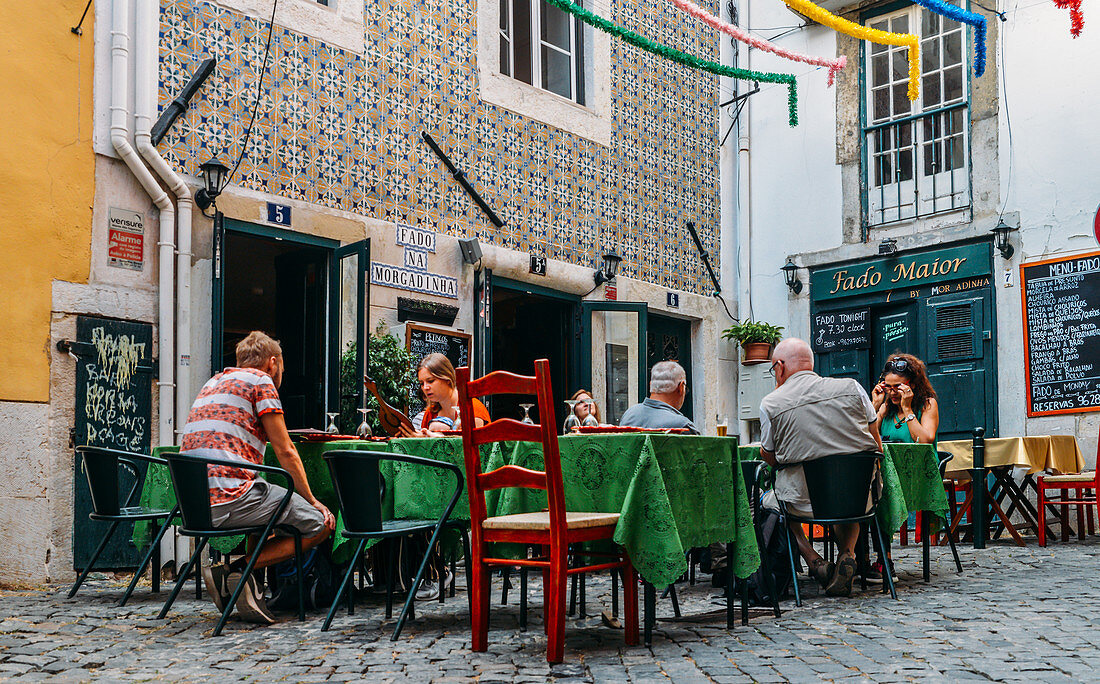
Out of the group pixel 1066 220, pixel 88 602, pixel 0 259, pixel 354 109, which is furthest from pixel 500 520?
pixel 1066 220

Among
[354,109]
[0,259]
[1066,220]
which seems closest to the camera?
[0,259]

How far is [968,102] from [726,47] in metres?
2.98

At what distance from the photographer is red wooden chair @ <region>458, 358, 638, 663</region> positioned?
340cm

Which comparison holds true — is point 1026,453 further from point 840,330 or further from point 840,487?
point 840,330

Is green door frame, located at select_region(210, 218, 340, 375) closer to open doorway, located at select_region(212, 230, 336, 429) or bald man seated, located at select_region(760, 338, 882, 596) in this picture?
open doorway, located at select_region(212, 230, 336, 429)

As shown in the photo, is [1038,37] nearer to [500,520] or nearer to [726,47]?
[726,47]

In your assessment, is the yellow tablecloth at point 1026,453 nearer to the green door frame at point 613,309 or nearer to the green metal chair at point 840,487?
the green metal chair at point 840,487

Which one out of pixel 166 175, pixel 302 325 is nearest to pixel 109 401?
pixel 166 175

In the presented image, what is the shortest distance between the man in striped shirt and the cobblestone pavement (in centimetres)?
20

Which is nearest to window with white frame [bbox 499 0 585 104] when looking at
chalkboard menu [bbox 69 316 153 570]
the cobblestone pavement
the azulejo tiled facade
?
the azulejo tiled facade

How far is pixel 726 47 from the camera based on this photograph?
12234 millimetres

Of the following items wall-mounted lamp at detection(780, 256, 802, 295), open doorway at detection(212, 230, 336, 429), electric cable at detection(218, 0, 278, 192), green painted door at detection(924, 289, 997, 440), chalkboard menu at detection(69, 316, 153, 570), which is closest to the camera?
chalkboard menu at detection(69, 316, 153, 570)

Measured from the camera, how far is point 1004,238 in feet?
32.4

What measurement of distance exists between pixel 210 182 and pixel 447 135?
2.48 meters
